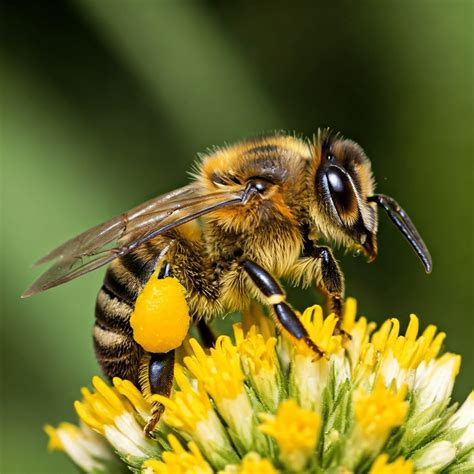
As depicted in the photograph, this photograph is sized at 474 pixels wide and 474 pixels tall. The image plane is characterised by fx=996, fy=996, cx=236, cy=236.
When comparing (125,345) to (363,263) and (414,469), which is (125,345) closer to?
(414,469)

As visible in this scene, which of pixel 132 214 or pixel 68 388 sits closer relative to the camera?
pixel 132 214

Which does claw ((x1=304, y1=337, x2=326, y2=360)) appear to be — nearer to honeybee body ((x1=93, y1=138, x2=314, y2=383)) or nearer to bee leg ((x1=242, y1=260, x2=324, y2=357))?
bee leg ((x1=242, y1=260, x2=324, y2=357))

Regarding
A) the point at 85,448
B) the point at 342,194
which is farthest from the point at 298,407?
the point at 85,448

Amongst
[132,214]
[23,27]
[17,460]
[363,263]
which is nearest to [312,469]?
[132,214]

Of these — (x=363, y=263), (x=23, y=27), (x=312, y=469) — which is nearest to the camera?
(x=312, y=469)

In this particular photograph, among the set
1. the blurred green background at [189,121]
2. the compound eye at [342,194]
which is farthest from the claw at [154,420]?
the blurred green background at [189,121]

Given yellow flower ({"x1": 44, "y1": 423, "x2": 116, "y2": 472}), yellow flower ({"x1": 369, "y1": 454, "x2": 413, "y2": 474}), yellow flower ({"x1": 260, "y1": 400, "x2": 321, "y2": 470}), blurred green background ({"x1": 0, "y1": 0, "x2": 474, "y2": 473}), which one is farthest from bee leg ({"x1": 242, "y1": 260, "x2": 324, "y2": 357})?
blurred green background ({"x1": 0, "y1": 0, "x2": 474, "y2": 473})
